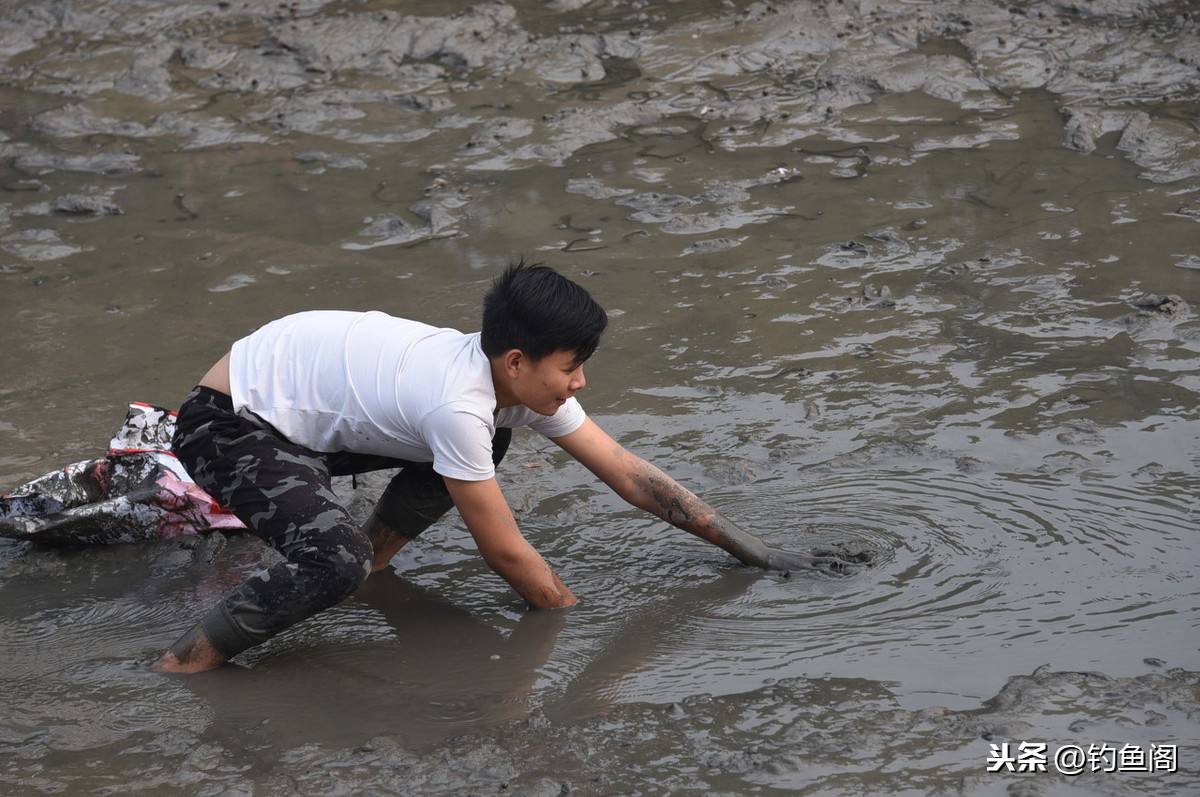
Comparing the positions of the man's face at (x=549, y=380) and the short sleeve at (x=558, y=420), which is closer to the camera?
the man's face at (x=549, y=380)

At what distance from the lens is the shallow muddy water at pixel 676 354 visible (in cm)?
270

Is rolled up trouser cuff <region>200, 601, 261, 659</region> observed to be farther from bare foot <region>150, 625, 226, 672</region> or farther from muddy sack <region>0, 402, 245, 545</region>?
muddy sack <region>0, 402, 245, 545</region>

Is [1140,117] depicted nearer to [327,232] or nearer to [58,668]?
[327,232]

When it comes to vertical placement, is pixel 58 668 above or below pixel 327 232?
below

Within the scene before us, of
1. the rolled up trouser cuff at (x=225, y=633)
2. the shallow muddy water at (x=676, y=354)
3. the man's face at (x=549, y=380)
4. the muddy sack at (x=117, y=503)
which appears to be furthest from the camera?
the muddy sack at (x=117, y=503)

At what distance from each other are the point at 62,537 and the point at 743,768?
226cm

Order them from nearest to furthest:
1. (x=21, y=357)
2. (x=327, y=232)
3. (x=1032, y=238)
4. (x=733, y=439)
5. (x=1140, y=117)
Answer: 1. (x=733, y=439)
2. (x=21, y=357)
3. (x=1032, y=238)
4. (x=327, y=232)
5. (x=1140, y=117)

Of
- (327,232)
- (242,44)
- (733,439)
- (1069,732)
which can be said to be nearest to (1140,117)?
(733,439)

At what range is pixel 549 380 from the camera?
111 inches

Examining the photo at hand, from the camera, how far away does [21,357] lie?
187 inches

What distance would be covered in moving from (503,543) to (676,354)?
181 cm

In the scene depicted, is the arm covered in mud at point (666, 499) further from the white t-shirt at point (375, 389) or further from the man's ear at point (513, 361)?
the man's ear at point (513, 361)

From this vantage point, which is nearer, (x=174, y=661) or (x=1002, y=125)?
(x=174, y=661)

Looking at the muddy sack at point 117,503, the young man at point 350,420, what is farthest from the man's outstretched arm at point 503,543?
the muddy sack at point 117,503
